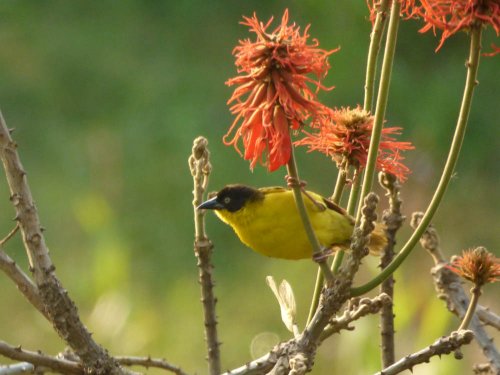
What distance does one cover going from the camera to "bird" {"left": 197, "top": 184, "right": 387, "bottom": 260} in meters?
1.15

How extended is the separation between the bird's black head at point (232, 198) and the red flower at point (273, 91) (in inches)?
13.1

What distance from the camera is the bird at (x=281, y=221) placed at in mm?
1146

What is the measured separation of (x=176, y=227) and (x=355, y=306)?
2.86 metres

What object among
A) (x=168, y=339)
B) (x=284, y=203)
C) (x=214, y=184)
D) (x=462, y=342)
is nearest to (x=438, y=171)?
(x=214, y=184)

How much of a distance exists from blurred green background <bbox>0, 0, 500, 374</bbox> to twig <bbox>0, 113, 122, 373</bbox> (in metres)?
1.72

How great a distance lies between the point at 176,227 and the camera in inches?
154

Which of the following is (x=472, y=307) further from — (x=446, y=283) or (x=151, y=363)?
(x=151, y=363)

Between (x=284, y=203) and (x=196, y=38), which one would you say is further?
(x=196, y=38)

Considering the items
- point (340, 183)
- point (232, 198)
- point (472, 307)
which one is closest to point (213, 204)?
point (232, 198)

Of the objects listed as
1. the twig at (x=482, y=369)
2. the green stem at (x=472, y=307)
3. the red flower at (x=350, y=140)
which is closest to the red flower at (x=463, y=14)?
the red flower at (x=350, y=140)

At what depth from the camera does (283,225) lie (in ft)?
3.84

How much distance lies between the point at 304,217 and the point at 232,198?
0.38 meters

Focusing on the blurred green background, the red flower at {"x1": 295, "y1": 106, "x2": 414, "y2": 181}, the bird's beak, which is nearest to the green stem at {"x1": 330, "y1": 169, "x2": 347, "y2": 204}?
the red flower at {"x1": 295, "y1": 106, "x2": 414, "y2": 181}

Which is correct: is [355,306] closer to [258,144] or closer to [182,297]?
[258,144]
